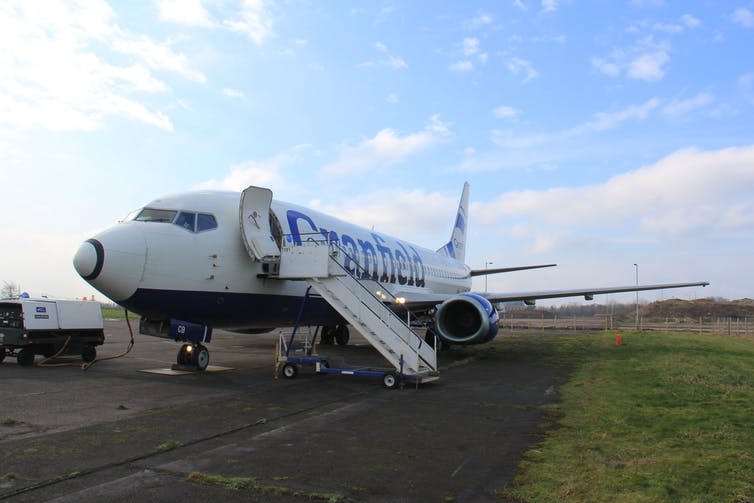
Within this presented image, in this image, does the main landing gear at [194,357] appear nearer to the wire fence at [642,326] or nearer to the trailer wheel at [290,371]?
the trailer wheel at [290,371]

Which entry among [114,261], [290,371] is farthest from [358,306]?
[114,261]

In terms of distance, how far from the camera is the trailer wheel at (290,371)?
1138 centimetres

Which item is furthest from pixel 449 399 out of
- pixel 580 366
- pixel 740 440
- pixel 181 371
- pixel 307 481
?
pixel 580 366

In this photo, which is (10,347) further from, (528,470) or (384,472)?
(528,470)

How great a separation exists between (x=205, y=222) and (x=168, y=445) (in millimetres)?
6493

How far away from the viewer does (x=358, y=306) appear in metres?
11.4

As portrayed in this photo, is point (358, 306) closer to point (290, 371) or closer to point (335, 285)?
point (335, 285)

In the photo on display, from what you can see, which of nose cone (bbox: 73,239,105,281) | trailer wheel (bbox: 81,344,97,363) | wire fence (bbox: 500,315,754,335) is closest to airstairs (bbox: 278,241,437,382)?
nose cone (bbox: 73,239,105,281)

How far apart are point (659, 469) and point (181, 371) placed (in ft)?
32.1

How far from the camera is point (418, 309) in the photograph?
18547 millimetres

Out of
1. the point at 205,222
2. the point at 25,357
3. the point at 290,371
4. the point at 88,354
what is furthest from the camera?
the point at 88,354

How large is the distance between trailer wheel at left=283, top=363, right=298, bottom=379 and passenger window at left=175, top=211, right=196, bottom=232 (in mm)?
3475

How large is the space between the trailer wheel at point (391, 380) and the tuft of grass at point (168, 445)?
5251mm

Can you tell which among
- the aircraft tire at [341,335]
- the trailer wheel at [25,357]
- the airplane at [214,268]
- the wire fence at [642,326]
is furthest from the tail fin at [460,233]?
the trailer wheel at [25,357]
